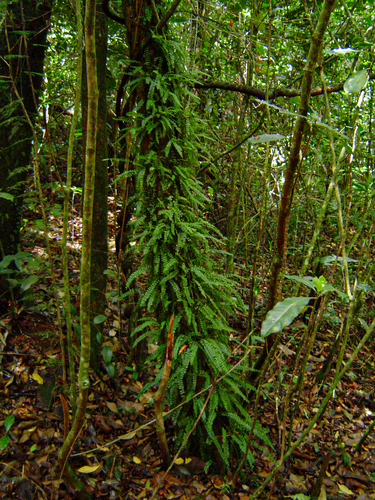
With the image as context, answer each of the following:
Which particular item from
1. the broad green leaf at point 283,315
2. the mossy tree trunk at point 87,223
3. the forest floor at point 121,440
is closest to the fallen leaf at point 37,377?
the forest floor at point 121,440

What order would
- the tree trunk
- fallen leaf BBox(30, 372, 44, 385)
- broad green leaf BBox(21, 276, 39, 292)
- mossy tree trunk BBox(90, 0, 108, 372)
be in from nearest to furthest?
broad green leaf BBox(21, 276, 39, 292)
mossy tree trunk BBox(90, 0, 108, 372)
fallen leaf BBox(30, 372, 44, 385)
the tree trunk

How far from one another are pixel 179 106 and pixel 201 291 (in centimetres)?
116

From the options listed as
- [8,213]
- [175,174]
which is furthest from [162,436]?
[8,213]

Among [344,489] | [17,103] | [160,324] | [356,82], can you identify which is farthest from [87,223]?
[344,489]

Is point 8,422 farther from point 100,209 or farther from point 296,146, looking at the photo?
point 296,146

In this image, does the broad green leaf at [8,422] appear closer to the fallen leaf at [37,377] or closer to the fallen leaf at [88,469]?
the fallen leaf at [37,377]

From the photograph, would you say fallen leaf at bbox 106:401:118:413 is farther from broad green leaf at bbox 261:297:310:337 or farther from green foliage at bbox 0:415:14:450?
broad green leaf at bbox 261:297:310:337

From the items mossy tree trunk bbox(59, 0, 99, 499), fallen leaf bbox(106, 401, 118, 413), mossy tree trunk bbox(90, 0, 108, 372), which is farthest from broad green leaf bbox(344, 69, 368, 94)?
fallen leaf bbox(106, 401, 118, 413)

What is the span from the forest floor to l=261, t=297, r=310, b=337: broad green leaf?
0.79 metres

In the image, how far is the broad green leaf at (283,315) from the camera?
1300 millimetres

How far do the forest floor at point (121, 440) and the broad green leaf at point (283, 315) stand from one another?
79 centimetres

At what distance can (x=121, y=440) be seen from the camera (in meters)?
2.49

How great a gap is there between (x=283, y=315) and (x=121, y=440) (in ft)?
6.01

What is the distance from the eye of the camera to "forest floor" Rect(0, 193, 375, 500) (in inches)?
84.9
